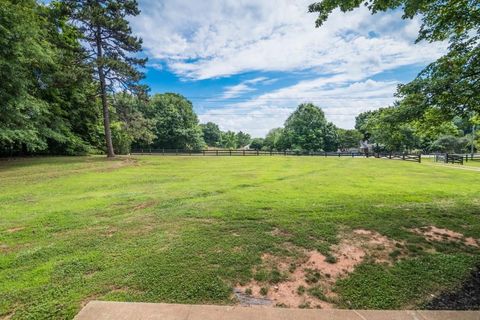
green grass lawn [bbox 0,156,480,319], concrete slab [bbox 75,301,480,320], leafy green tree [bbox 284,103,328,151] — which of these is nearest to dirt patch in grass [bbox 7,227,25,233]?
green grass lawn [bbox 0,156,480,319]

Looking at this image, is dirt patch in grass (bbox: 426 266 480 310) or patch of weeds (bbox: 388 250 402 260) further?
patch of weeds (bbox: 388 250 402 260)

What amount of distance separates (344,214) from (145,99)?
17637 mm

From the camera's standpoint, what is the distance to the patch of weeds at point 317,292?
3149 mm

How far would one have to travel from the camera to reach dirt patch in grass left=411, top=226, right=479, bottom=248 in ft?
16.0

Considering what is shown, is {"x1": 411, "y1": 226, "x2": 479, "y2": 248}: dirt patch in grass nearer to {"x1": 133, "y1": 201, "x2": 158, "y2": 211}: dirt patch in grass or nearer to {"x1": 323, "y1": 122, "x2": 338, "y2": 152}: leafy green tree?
{"x1": 133, "y1": 201, "x2": 158, "y2": 211}: dirt patch in grass

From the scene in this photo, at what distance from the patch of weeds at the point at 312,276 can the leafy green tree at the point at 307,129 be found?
46.7 metres

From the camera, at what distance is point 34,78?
1752 cm

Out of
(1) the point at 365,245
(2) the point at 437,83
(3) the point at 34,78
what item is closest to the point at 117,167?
(3) the point at 34,78

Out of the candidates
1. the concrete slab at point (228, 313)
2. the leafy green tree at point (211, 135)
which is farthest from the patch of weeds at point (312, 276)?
the leafy green tree at point (211, 135)

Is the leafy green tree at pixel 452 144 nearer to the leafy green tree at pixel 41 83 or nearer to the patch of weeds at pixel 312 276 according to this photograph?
the patch of weeds at pixel 312 276

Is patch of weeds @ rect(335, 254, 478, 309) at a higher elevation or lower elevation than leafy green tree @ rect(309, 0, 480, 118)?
lower

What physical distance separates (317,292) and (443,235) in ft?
12.3

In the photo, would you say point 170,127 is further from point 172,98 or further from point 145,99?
point 145,99

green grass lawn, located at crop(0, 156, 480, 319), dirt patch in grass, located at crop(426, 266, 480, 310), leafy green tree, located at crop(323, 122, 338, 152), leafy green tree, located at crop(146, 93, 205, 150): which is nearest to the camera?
dirt patch in grass, located at crop(426, 266, 480, 310)
